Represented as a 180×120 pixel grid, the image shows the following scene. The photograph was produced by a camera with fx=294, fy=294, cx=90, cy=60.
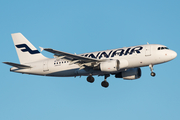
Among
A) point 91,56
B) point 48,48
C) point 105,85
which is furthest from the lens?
point 105,85

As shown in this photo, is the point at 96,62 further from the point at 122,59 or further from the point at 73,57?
the point at 122,59

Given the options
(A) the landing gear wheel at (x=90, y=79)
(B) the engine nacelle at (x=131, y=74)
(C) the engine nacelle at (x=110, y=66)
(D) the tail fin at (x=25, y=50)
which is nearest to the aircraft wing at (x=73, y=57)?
(C) the engine nacelle at (x=110, y=66)

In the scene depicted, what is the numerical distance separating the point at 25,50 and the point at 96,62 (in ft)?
41.5

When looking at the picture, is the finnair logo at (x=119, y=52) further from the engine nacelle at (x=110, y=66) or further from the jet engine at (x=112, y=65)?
the engine nacelle at (x=110, y=66)

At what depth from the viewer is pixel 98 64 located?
37938mm

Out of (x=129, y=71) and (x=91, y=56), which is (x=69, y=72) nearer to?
(x=91, y=56)

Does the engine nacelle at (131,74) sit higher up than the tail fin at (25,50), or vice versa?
the tail fin at (25,50)

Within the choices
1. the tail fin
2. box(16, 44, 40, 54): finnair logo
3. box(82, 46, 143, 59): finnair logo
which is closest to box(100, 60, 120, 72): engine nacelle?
box(82, 46, 143, 59): finnair logo

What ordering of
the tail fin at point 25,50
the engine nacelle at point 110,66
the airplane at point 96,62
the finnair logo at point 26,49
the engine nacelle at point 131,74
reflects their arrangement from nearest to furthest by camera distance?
the engine nacelle at point 110,66, the airplane at point 96,62, the engine nacelle at point 131,74, the tail fin at point 25,50, the finnair logo at point 26,49

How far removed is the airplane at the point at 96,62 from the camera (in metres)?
36.7

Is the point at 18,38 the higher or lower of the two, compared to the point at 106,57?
higher

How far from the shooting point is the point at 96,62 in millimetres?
37906

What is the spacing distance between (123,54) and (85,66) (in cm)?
534

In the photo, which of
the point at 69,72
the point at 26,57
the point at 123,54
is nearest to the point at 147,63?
the point at 123,54
